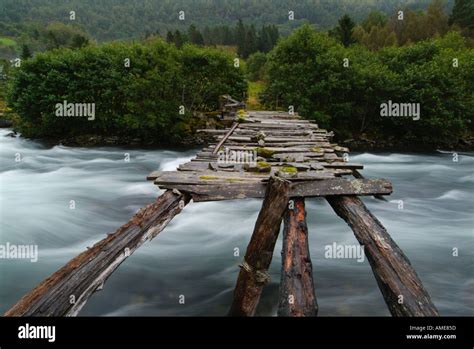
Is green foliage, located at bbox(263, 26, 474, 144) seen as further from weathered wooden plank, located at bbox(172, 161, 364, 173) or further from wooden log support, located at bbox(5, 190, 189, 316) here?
wooden log support, located at bbox(5, 190, 189, 316)

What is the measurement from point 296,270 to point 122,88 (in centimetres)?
2067

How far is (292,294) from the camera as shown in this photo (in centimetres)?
383

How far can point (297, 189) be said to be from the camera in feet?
17.1

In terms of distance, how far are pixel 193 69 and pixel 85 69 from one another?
617 centimetres

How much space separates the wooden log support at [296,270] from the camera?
3695mm

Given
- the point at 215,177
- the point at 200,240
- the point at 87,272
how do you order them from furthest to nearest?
the point at 200,240
the point at 215,177
the point at 87,272

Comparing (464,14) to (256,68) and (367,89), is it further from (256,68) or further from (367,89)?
(367,89)

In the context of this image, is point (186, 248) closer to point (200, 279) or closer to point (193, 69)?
point (200, 279)

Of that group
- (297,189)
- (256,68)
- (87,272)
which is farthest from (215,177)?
(256,68)

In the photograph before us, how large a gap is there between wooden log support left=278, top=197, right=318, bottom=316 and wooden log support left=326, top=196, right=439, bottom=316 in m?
0.63

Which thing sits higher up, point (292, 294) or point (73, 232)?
point (292, 294)
